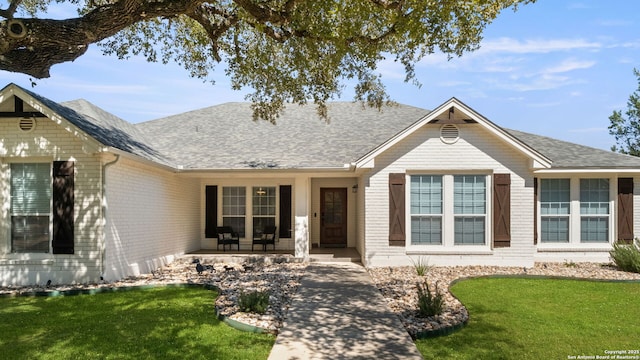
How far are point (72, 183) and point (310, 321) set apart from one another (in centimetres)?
710

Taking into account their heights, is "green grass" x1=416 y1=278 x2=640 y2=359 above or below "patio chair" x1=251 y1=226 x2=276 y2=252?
below

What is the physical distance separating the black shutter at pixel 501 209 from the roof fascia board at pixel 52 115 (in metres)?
10.7

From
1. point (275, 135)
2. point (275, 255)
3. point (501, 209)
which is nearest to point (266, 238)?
point (275, 255)

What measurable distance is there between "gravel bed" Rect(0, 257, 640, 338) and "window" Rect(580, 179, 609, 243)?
1055mm

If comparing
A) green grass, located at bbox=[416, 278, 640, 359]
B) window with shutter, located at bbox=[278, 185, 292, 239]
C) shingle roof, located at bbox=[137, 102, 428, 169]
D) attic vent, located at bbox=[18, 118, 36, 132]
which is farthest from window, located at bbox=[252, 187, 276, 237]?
green grass, located at bbox=[416, 278, 640, 359]

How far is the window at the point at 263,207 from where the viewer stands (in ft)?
50.6

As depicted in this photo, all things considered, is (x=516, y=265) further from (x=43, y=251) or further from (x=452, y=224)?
(x=43, y=251)

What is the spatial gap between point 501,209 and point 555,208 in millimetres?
2575

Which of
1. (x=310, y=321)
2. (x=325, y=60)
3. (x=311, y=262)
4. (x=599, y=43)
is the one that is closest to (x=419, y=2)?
(x=325, y=60)

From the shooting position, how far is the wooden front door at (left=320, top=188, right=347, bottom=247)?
16297 mm

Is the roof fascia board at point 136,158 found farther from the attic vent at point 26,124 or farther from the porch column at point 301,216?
the porch column at point 301,216

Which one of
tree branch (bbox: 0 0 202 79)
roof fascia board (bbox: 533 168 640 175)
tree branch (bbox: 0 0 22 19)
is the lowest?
roof fascia board (bbox: 533 168 640 175)

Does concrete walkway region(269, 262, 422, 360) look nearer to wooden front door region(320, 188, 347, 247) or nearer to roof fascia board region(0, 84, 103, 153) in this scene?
roof fascia board region(0, 84, 103, 153)

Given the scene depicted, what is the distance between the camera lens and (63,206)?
10.2m
